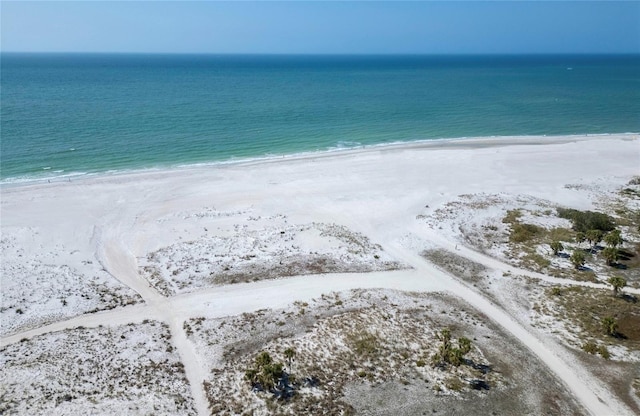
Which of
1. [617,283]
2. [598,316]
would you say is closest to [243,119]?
[617,283]

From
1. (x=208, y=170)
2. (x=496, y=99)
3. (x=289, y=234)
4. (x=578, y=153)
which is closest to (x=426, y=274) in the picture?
(x=289, y=234)

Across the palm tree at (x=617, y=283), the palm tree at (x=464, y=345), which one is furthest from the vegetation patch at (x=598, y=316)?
the palm tree at (x=464, y=345)

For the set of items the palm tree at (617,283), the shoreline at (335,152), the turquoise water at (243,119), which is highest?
the turquoise water at (243,119)

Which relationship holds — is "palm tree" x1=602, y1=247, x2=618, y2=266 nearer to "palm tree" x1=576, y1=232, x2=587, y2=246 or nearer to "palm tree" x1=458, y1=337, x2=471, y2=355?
"palm tree" x1=576, y1=232, x2=587, y2=246

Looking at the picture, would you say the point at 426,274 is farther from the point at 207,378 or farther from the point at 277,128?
the point at 277,128

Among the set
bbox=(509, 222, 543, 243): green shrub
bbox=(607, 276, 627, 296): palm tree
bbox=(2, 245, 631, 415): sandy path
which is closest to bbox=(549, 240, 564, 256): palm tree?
bbox=(509, 222, 543, 243): green shrub

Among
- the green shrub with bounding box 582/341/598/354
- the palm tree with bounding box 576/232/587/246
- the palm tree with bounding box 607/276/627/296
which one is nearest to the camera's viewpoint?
the green shrub with bounding box 582/341/598/354

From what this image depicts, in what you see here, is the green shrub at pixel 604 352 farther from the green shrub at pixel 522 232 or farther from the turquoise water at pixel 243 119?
the turquoise water at pixel 243 119
